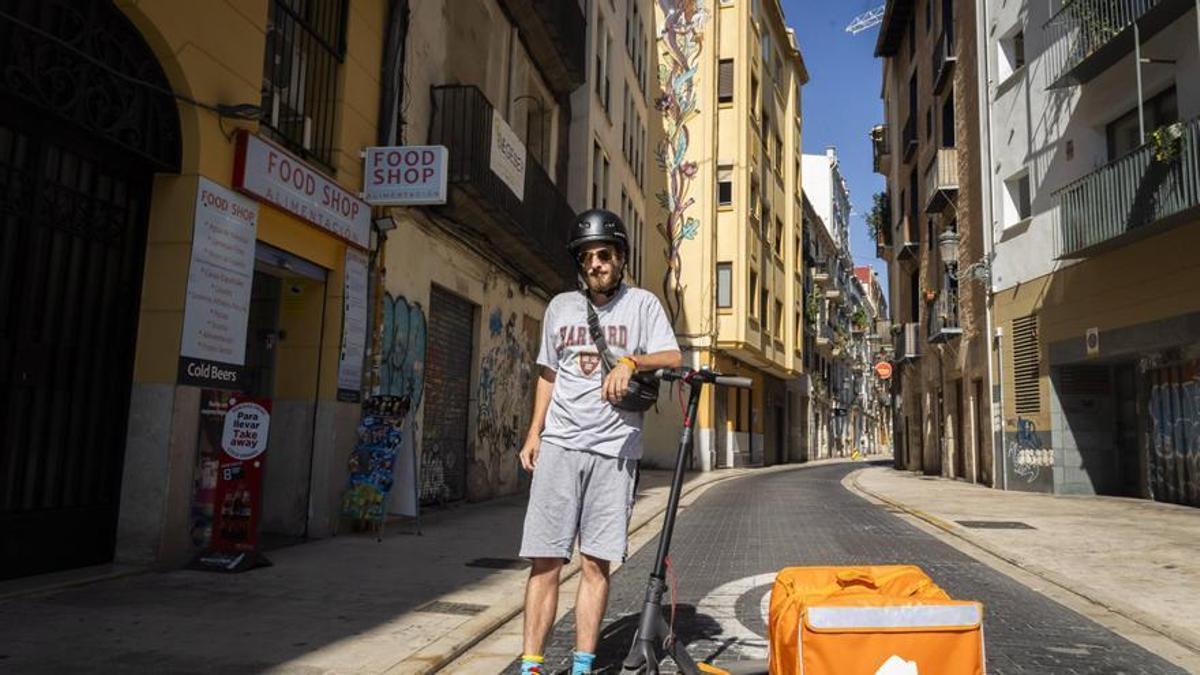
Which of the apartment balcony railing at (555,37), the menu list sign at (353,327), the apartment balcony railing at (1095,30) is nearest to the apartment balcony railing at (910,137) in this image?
the apartment balcony railing at (1095,30)

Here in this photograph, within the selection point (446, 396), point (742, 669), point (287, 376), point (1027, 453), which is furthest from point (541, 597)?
point (1027, 453)

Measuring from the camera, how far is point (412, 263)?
10.7 meters

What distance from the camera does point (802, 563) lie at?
7.61m

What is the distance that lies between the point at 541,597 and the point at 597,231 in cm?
152

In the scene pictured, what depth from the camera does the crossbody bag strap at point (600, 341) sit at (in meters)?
3.50

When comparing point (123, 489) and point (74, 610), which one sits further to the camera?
point (123, 489)

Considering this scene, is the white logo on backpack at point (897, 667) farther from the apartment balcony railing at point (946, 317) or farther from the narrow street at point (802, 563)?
the apartment balcony railing at point (946, 317)

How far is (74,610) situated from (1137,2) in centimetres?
1640

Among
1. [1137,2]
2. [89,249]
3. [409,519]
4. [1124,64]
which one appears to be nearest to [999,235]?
[1124,64]

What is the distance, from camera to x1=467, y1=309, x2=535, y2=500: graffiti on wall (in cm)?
1346

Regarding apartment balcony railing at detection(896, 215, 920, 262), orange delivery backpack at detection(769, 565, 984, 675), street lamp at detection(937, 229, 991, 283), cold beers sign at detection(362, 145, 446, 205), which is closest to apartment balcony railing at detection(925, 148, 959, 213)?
street lamp at detection(937, 229, 991, 283)

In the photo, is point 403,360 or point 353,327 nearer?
point 353,327

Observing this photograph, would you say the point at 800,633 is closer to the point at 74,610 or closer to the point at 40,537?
the point at 74,610

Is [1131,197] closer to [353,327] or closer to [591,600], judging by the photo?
[353,327]
